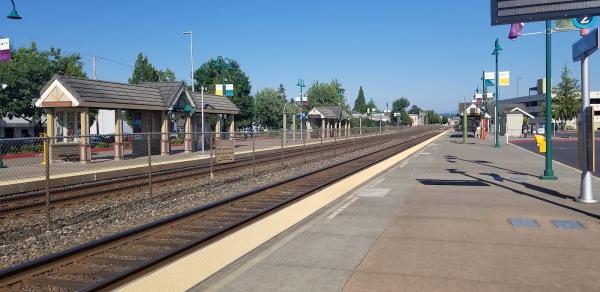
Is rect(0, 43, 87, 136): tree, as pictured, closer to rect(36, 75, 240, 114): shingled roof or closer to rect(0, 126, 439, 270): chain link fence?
rect(36, 75, 240, 114): shingled roof

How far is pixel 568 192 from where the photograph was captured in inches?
503

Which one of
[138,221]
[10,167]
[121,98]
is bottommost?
[138,221]

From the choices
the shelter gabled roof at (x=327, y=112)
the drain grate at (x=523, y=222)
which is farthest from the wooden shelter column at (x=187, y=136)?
the shelter gabled roof at (x=327, y=112)

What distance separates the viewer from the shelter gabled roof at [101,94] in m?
23.3

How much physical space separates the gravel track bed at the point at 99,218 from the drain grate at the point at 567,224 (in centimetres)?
760

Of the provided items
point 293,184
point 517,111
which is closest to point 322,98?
point 517,111

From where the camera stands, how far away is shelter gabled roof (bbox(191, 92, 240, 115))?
35.7m

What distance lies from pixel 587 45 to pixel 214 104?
29.4m

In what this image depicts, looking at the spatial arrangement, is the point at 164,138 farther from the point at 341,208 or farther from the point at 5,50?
the point at 341,208

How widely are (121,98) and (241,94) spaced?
1919 inches

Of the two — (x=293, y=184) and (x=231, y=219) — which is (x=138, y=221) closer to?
(x=231, y=219)

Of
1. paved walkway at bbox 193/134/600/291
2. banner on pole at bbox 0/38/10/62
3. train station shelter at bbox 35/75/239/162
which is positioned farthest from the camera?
train station shelter at bbox 35/75/239/162

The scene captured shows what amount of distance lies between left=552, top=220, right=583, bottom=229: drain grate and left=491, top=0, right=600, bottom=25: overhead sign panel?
4.54m

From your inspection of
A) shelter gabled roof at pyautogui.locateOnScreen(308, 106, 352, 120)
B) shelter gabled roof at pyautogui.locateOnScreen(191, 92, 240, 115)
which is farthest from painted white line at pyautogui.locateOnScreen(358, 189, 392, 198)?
shelter gabled roof at pyautogui.locateOnScreen(308, 106, 352, 120)
